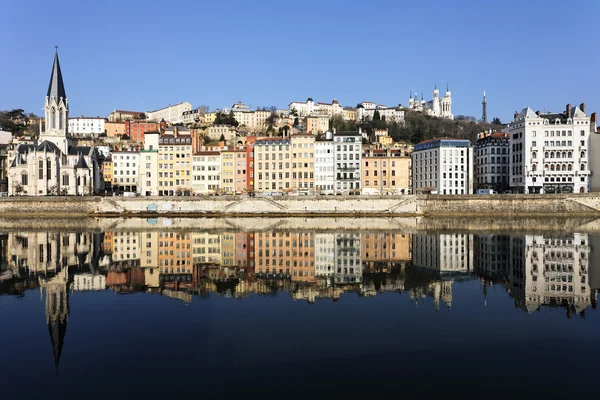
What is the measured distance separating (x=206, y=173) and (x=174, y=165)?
5.04 metres

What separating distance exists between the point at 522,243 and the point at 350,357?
26821 mm

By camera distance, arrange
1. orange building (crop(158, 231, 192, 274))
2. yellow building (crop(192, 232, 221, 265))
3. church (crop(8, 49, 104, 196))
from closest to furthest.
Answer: orange building (crop(158, 231, 192, 274)), yellow building (crop(192, 232, 221, 265)), church (crop(8, 49, 104, 196))

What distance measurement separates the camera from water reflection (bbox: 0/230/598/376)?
20.2 metres

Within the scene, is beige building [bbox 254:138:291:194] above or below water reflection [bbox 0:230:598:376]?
above

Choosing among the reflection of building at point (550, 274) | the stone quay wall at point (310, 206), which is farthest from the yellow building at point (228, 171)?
the reflection of building at point (550, 274)

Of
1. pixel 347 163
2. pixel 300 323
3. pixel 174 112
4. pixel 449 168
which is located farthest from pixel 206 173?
pixel 174 112

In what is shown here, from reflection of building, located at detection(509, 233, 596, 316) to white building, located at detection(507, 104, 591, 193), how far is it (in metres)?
35.3

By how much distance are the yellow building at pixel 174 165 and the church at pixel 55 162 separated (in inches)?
516

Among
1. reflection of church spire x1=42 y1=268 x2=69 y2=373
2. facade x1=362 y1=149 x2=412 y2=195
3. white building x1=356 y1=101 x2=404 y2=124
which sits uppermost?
white building x1=356 y1=101 x2=404 y2=124

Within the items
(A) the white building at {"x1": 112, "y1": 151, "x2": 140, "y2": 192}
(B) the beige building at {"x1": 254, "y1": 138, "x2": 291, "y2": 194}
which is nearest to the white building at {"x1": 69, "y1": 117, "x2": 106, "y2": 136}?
(A) the white building at {"x1": 112, "y1": 151, "x2": 140, "y2": 192}

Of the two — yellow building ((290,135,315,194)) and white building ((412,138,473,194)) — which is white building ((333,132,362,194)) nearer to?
yellow building ((290,135,315,194))

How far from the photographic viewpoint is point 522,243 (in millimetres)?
34969

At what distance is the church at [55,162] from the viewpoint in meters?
73.5

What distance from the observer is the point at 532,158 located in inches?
2699
